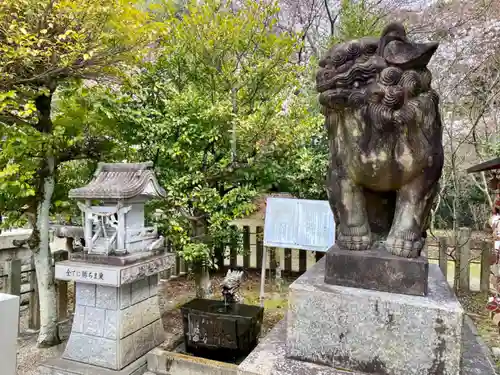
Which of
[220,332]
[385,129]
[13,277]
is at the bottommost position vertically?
[220,332]

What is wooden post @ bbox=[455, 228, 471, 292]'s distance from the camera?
5.19 metres

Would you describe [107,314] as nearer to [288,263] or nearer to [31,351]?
[31,351]

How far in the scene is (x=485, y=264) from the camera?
16.7 feet

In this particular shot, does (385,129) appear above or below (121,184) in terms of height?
above

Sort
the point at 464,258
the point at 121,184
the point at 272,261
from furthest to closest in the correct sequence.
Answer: the point at 272,261 → the point at 464,258 → the point at 121,184

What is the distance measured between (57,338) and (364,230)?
4.28 meters

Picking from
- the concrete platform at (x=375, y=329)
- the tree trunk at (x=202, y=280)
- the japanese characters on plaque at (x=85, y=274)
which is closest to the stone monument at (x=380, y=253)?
the concrete platform at (x=375, y=329)

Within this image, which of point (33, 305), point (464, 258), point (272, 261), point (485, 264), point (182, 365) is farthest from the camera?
point (272, 261)

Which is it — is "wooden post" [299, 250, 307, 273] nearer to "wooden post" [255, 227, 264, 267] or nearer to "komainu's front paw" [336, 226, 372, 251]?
"wooden post" [255, 227, 264, 267]

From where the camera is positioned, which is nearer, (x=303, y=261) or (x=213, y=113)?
(x=213, y=113)

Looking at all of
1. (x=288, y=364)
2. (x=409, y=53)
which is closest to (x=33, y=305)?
(x=288, y=364)

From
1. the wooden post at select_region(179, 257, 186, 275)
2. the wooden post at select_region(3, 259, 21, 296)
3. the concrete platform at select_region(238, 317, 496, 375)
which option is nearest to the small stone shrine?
the wooden post at select_region(3, 259, 21, 296)

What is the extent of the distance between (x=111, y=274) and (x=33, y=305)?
2.25 m

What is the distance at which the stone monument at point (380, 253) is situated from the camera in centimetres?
164
